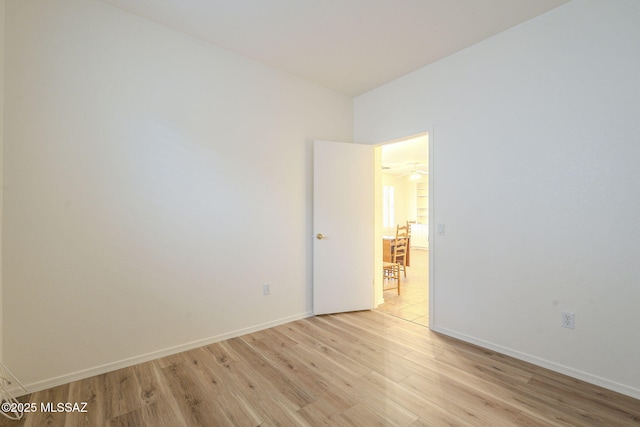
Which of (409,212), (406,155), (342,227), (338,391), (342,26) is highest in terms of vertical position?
(342,26)

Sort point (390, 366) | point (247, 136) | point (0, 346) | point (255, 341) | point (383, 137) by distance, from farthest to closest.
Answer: point (383, 137) → point (247, 136) → point (255, 341) → point (390, 366) → point (0, 346)

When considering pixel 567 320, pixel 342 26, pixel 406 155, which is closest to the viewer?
pixel 567 320

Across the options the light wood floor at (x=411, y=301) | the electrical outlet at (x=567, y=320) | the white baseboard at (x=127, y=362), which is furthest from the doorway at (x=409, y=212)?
the white baseboard at (x=127, y=362)

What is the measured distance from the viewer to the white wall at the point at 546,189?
6.25 ft

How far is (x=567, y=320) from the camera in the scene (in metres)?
2.11

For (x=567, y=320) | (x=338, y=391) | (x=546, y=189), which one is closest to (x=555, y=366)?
(x=567, y=320)

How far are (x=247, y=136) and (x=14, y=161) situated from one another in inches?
66.5

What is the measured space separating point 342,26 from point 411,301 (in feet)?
11.0

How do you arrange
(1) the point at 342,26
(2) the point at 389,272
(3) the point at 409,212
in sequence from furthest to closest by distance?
(3) the point at 409,212 → (2) the point at 389,272 → (1) the point at 342,26

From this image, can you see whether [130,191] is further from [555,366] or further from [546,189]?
[555,366]

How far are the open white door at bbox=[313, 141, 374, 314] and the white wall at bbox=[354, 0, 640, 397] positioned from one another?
88 centimetres

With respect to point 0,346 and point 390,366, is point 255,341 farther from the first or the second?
point 0,346

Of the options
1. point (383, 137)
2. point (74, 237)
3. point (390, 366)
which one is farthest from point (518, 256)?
point (74, 237)

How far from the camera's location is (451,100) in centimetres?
277
